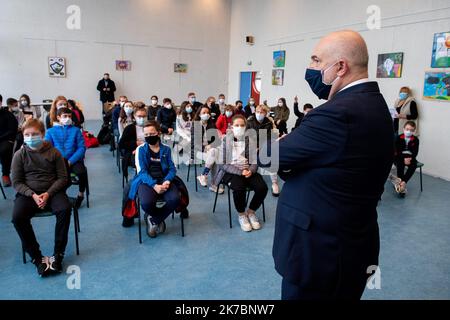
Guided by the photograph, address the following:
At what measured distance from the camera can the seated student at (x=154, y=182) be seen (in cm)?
361

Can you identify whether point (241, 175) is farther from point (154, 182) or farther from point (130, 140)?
point (130, 140)

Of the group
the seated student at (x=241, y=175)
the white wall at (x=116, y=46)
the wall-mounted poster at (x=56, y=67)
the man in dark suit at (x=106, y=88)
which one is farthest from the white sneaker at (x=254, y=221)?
the wall-mounted poster at (x=56, y=67)

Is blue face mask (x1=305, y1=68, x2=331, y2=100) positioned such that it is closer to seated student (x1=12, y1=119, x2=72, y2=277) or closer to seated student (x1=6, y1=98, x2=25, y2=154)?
seated student (x1=12, y1=119, x2=72, y2=277)

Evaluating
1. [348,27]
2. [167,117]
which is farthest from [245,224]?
[348,27]

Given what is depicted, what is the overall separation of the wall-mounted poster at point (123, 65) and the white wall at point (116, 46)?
0.15m

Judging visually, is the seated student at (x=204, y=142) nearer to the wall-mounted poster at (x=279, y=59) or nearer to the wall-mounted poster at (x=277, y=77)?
the wall-mounted poster at (x=277, y=77)

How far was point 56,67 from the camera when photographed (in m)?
12.3

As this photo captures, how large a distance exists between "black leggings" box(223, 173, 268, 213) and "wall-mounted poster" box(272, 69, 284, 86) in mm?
8015

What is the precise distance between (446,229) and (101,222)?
13.6ft

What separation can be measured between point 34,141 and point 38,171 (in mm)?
281

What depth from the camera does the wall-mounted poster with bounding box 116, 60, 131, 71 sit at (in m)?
13.3

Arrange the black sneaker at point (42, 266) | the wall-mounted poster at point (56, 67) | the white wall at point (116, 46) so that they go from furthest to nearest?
the wall-mounted poster at point (56, 67) → the white wall at point (116, 46) → the black sneaker at point (42, 266)

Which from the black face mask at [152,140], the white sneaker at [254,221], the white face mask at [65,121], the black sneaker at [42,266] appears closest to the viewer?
the black sneaker at [42,266]

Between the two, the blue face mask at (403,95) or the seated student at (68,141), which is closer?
the seated student at (68,141)
